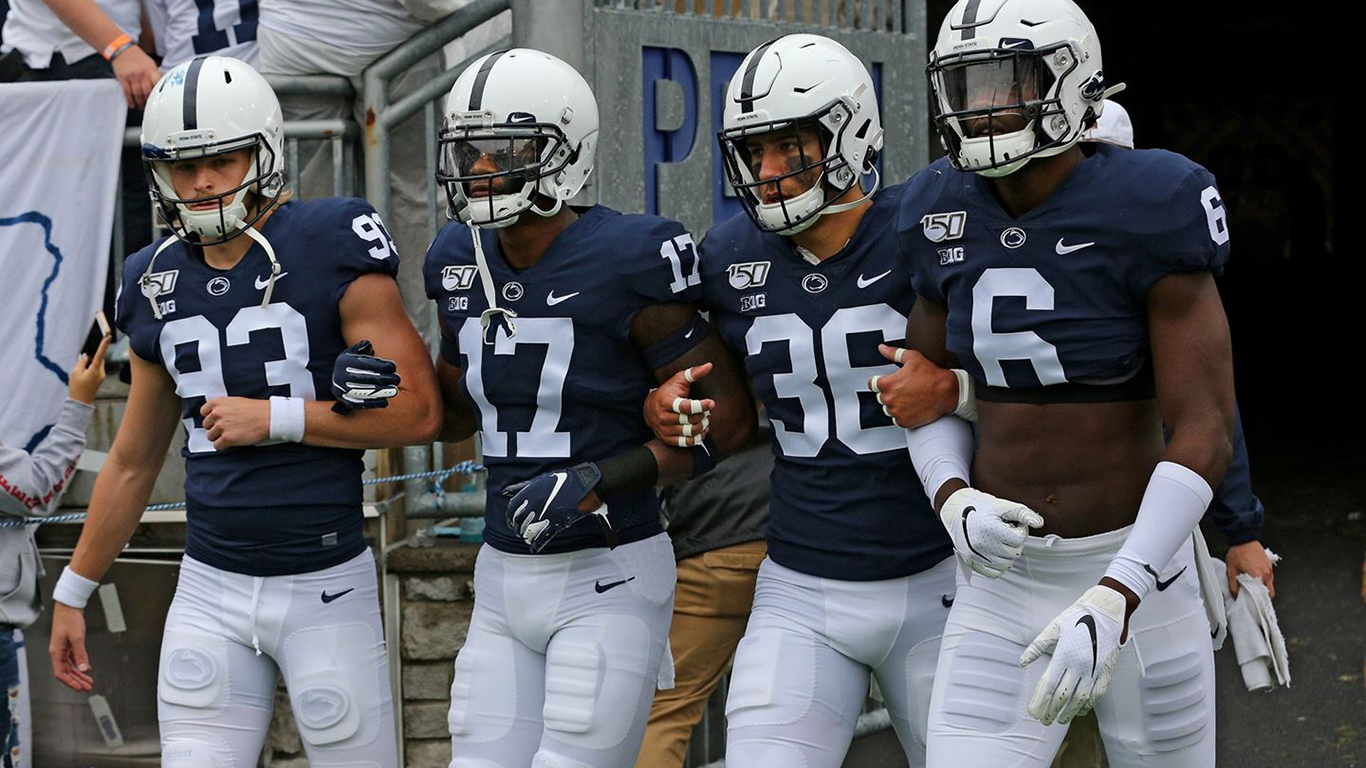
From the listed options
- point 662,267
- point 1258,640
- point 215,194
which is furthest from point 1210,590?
point 215,194

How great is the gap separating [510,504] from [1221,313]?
1542 millimetres

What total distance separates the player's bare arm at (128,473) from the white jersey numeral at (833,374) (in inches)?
59.6

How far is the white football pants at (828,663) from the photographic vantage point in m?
3.89

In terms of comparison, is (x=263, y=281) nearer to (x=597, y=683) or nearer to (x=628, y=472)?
(x=628, y=472)

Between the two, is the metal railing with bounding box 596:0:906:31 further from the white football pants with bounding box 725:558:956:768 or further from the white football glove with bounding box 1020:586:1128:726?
the white football glove with bounding box 1020:586:1128:726

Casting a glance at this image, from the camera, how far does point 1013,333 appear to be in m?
3.62

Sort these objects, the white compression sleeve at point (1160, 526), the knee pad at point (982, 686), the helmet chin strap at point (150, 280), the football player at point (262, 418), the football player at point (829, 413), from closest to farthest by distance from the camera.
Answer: the white compression sleeve at point (1160, 526) → the knee pad at point (982, 686) → the football player at point (829, 413) → the football player at point (262, 418) → the helmet chin strap at point (150, 280)

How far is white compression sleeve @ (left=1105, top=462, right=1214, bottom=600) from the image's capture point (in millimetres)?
3385

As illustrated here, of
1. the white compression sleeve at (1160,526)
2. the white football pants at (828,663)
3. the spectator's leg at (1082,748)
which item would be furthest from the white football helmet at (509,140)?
the spectator's leg at (1082,748)

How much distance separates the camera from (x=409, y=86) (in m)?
5.86

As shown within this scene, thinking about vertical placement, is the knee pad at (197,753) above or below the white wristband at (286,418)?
below

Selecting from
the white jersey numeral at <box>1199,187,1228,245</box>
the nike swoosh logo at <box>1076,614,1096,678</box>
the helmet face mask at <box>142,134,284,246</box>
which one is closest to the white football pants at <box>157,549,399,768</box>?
the helmet face mask at <box>142,134,284,246</box>

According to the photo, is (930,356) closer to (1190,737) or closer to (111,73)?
(1190,737)

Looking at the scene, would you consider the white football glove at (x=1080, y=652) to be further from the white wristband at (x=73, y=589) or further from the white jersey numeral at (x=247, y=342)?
the white wristband at (x=73, y=589)
